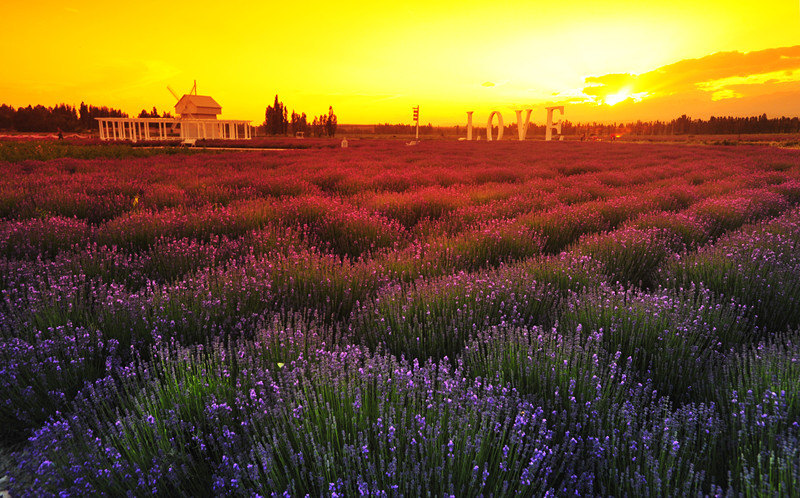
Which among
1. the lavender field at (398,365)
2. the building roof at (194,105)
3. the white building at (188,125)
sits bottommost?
the lavender field at (398,365)

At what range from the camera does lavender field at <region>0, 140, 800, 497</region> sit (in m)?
1.49

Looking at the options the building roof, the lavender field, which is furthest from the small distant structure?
the lavender field

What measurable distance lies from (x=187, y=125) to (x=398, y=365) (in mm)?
59847

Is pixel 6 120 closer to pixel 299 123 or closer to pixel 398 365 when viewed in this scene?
pixel 299 123

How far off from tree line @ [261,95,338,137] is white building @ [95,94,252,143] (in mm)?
25372

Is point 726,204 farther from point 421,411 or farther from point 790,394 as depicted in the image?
point 421,411

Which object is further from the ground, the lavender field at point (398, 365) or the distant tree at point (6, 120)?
the distant tree at point (6, 120)

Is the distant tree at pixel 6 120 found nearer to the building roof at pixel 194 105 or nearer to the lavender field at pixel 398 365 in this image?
the building roof at pixel 194 105

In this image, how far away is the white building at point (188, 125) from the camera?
168 ft

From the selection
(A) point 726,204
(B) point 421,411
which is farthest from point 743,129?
(B) point 421,411

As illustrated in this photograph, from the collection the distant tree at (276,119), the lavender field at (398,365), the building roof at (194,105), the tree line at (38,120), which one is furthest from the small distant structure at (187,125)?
the lavender field at (398,365)

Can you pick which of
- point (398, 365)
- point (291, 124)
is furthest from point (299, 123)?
point (398, 365)

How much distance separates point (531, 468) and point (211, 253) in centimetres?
372

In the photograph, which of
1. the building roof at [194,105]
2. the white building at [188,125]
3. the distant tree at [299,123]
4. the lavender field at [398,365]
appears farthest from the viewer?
the distant tree at [299,123]
